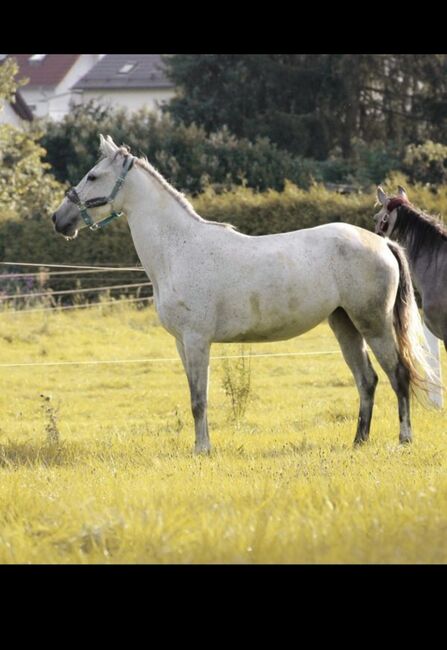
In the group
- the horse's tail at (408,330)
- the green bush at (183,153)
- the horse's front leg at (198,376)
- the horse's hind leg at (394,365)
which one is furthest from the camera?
the green bush at (183,153)

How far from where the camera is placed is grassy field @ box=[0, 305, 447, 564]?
4.97 metres

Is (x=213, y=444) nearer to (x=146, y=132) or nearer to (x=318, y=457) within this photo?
(x=318, y=457)

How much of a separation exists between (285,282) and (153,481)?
2279mm

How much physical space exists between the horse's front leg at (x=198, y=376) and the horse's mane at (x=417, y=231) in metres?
2.56

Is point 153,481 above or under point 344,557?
under

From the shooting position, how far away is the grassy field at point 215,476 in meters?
4.97

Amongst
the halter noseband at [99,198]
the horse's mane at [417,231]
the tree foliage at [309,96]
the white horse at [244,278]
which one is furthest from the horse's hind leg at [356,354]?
the tree foliage at [309,96]

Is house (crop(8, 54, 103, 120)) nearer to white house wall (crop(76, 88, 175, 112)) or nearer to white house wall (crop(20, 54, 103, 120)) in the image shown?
white house wall (crop(20, 54, 103, 120))

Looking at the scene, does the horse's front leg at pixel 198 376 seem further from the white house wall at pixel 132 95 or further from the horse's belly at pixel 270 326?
the white house wall at pixel 132 95

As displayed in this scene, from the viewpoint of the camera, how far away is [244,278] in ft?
26.6

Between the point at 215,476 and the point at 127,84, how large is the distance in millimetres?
45715

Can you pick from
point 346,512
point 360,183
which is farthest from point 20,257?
point 346,512

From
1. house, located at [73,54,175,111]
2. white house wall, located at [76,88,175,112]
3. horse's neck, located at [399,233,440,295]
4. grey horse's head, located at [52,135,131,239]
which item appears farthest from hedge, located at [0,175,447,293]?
white house wall, located at [76,88,175,112]
